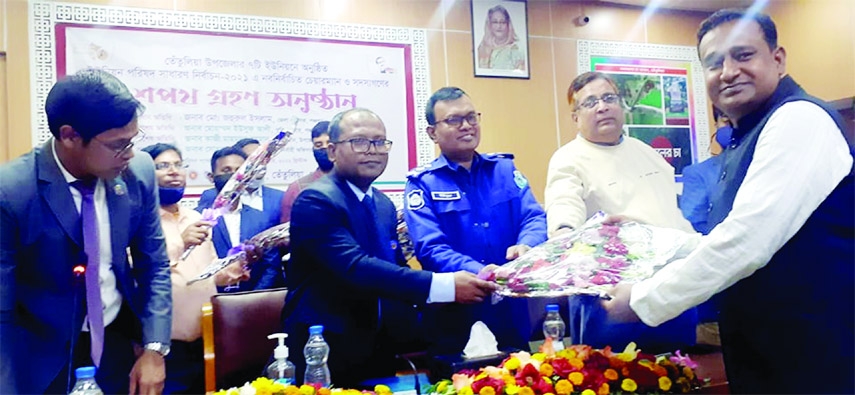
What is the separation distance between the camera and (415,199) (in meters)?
1.65

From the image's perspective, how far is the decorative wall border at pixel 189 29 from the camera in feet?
6.28

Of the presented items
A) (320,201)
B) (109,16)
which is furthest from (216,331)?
(109,16)

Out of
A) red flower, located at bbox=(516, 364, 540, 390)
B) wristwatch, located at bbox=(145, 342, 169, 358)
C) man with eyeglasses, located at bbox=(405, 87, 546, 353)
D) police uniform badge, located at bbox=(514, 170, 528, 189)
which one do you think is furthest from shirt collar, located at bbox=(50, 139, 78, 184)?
police uniform badge, located at bbox=(514, 170, 528, 189)

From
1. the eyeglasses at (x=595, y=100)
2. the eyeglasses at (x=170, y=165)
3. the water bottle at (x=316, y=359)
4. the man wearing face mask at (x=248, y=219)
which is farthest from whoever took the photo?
the eyeglasses at (x=170, y=165)

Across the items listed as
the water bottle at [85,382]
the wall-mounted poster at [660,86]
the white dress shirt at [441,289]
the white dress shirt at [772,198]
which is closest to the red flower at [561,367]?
the white dress shirt at [772,198]

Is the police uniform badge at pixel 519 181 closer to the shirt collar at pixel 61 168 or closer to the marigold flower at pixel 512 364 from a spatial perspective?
the marigold flower at pixel 512 364

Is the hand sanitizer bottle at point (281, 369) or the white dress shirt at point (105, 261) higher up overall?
the white dress shirt at point (105, 261)

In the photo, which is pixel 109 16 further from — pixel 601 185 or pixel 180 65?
pixel 601 185

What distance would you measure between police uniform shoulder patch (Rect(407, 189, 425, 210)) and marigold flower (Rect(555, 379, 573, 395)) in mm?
728

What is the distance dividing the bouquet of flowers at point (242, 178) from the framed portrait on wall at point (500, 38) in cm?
89

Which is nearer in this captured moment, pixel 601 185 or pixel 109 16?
pixel 601 185

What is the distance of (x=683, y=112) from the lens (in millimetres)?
2170

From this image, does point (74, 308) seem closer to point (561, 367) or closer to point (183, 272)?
point (183, 272)

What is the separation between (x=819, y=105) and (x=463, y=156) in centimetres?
93
